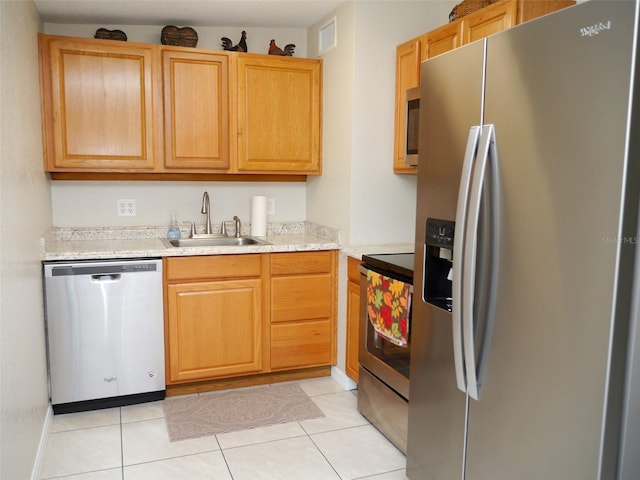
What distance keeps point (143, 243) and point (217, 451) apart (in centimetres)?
139

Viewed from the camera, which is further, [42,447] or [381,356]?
[381,356]

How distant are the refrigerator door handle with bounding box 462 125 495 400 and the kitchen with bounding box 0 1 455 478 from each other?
4.96 ft

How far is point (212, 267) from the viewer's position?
315 centimetres

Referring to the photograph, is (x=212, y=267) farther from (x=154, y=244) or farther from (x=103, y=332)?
(x=103, y=332)

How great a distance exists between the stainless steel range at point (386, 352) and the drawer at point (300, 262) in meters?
0.54

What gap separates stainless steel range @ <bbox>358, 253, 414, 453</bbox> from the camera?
2416 millimetres

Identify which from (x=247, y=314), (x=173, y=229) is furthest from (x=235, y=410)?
(x=173, y=229)

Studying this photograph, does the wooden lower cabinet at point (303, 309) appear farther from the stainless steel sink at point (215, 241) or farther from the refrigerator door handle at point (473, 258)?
the refrigerator door handle at point (473, 258)

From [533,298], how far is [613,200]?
13.6 inches

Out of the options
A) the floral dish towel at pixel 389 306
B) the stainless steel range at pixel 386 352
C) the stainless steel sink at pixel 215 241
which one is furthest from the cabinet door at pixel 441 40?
the stainless steel sink at pixel 215 241

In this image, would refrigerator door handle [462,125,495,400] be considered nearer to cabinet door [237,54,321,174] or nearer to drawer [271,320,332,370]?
drawer [271,320,332,370]

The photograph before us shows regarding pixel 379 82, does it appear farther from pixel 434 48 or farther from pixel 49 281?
pixel 49 281

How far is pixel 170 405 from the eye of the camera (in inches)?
121

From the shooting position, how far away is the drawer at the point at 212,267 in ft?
10.1
